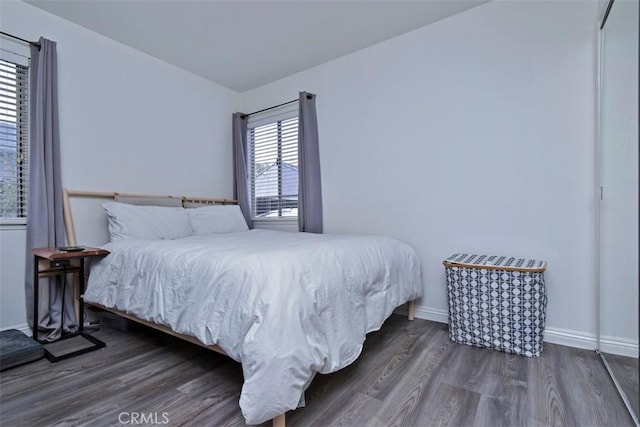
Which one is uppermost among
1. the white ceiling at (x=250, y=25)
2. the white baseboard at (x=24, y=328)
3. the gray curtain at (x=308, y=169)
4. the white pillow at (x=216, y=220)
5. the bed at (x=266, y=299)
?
the white ceiling at (x=250, y=25)

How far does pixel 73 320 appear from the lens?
232 cm

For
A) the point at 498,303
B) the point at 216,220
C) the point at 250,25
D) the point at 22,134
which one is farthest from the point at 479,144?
the point at 22,134

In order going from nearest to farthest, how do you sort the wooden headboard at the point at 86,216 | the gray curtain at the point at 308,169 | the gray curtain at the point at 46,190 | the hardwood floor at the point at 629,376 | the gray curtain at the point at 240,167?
the hardwood floor at the point at 629,376, the gray curtain at the point at 46,190, the wooden headboard at the point at 86,216, the gray curtain at the point at 308,169, the gray curtain at the point at 240,167

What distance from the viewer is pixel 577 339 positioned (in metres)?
1.96

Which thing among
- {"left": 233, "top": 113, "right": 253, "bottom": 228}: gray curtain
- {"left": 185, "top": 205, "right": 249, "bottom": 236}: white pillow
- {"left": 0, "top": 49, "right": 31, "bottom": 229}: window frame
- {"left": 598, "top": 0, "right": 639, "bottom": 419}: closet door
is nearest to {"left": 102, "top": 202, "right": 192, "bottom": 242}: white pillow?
{"left": 185, "top": 205, "right": 249, "bottom": 236}: white pillow

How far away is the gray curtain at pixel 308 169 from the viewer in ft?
10.2

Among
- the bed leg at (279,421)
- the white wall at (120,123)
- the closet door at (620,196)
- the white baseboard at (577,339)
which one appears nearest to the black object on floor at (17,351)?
the white wall at (120,123)

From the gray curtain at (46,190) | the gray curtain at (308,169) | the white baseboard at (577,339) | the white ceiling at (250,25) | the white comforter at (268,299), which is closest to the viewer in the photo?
the white comforter at (268,299)

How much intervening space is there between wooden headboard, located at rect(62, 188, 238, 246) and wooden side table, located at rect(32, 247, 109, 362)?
0.79 feet

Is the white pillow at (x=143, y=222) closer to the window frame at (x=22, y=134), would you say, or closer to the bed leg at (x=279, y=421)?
the window frame at (x=22, y=134)

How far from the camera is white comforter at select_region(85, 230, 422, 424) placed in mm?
1138

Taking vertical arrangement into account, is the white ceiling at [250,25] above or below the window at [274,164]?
above

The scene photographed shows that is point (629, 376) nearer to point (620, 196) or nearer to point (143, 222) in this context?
point (620, 196)

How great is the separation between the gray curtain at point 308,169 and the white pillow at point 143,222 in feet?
3.62
